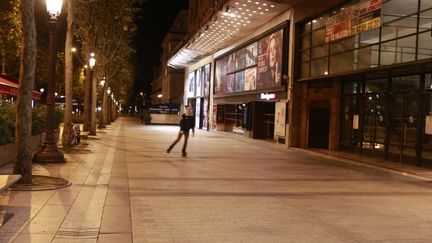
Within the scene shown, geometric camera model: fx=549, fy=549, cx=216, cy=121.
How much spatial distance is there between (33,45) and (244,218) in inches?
206

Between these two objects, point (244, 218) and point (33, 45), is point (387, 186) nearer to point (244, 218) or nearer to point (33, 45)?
point (244, 218)

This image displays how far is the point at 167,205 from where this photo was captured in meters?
9.16

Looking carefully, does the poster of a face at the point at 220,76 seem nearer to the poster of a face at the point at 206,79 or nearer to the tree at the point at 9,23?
the poster of a face at the point at 206,79

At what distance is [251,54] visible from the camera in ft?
103

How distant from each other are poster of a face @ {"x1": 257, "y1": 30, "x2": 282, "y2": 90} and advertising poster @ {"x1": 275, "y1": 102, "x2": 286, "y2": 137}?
1.16 metres

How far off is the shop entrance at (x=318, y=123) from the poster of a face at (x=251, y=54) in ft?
24.6

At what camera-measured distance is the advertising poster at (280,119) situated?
81.0 ft

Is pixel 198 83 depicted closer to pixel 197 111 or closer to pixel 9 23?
pixel 197 111

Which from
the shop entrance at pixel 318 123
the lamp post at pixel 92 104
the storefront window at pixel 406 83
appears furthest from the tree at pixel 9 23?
the storefront window at pixel 406 83

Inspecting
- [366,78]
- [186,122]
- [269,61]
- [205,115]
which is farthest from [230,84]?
[186,122]

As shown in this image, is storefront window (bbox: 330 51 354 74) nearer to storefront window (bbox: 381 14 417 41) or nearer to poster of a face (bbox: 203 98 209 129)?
storefront window (bbox: 381 14 417 41)

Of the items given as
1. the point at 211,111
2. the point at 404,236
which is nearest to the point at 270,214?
the point at 404,236

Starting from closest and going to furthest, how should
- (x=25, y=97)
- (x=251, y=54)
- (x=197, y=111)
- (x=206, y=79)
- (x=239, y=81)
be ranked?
(x=25, y=97)
(x=251, y=54)
(x=239, y=81)
(x=206, y=79)
(x=197, y=111)

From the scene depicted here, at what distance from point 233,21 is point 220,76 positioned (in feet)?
36.5
